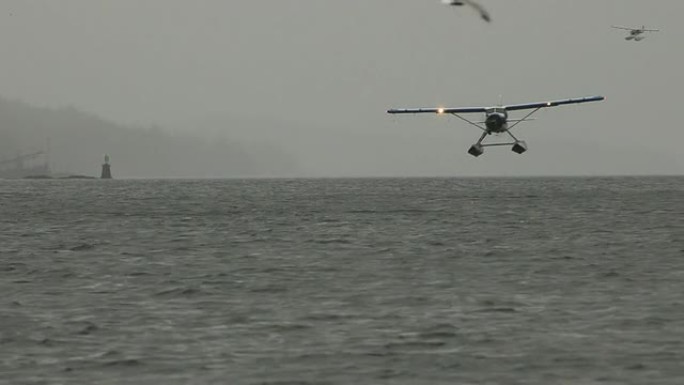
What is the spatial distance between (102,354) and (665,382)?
38.8ft

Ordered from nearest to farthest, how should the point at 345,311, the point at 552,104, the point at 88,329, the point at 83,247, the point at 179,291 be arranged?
1. the point at 88,329
2. the point at 345,311
3. the point at 179,291
4. the point at 83,247
5. the point at 552,104

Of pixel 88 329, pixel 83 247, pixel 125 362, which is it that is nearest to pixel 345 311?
pixel 88 329

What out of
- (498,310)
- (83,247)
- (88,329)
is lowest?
(83,247)

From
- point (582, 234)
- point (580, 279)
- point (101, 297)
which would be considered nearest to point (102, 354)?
point (101, 297)

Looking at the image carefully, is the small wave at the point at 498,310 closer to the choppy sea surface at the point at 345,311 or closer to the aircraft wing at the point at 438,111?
the choppy sea surface at the point at 345,311

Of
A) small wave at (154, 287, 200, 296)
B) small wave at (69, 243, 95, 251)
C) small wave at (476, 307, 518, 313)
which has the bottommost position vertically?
small wave at (69, 243, 95, 251)

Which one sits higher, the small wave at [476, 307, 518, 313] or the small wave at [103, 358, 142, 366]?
the small wave at [476, 307, 518, 313]

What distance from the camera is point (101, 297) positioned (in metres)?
32.3

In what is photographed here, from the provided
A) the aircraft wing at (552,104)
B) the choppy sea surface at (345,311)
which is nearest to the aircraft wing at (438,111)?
the aircraft wing at (552,104)

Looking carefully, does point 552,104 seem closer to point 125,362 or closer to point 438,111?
point 438,111

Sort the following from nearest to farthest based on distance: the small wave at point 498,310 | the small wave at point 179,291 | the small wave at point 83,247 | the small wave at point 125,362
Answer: the small wave at point 125,362 < the small wave at point 498,310 < the small wave at point 179,291 < the small wave at point 83,247

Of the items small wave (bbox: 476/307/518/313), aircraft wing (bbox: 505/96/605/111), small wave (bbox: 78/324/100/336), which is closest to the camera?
small wave (bbox: 78/324/100/336)

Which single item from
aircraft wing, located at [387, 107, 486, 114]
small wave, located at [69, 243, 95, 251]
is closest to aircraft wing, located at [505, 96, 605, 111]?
aircraft wing, located at [387, 107, 486, 114]

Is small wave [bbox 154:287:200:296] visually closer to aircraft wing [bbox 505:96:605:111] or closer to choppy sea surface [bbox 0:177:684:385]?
choppy sea surface [bbox 0:177:684:385]
